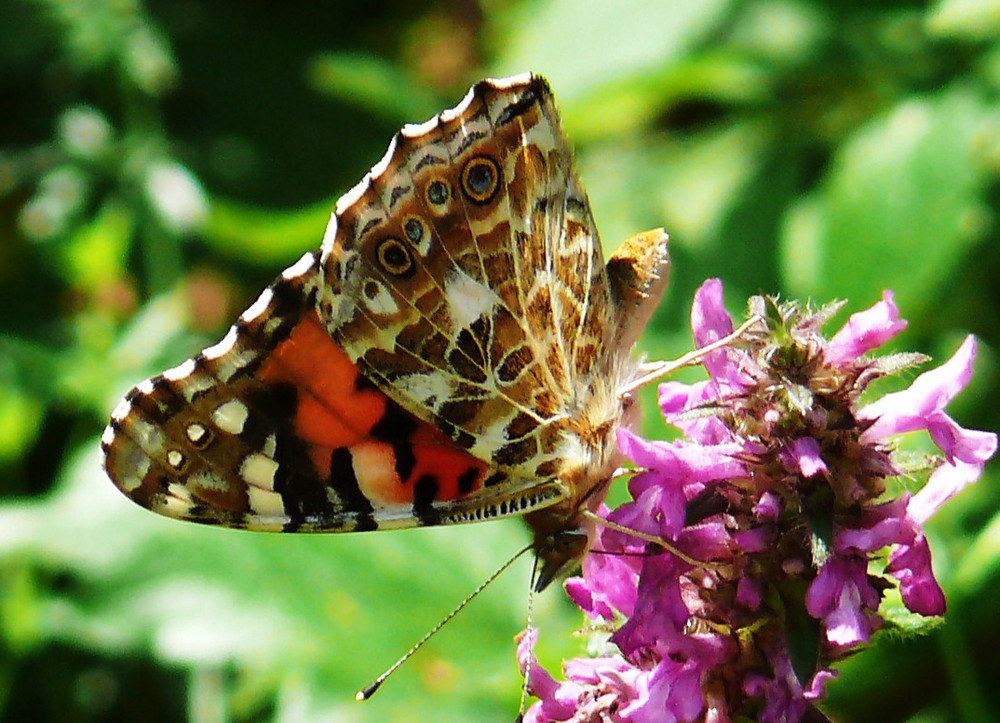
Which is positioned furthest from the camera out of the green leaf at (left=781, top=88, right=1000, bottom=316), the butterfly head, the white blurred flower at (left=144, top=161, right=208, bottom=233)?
the white blurred flower at (left=144, top=161, right=208, bottom=233)

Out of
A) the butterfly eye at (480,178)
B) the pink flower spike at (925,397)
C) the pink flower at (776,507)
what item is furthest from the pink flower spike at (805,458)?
→ the butterfly eye at (480,178)

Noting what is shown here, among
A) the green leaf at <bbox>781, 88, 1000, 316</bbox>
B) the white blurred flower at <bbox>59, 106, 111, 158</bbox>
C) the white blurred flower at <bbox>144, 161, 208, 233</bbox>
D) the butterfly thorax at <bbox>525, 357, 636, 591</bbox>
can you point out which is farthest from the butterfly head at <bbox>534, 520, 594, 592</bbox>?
the white blurred flower at <bbox>59, 106, 111, 158</bbox>

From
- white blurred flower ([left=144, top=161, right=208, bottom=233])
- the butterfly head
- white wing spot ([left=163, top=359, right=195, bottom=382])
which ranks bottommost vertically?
the butterfly head

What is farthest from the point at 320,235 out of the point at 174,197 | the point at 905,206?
the point at 905,206

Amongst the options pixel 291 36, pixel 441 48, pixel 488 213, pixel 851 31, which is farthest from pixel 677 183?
pixel 291 36

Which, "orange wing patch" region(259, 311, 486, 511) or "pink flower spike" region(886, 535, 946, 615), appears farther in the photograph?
"orange wing patch" region(259, 311, 486, 511)

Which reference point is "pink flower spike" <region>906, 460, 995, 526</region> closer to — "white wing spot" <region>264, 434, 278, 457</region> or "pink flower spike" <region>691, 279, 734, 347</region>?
"pink flower spike" <region>691, 279, 734, 347</region>

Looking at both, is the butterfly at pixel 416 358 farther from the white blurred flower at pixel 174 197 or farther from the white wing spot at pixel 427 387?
the white blurred flower at pixel 174 197
